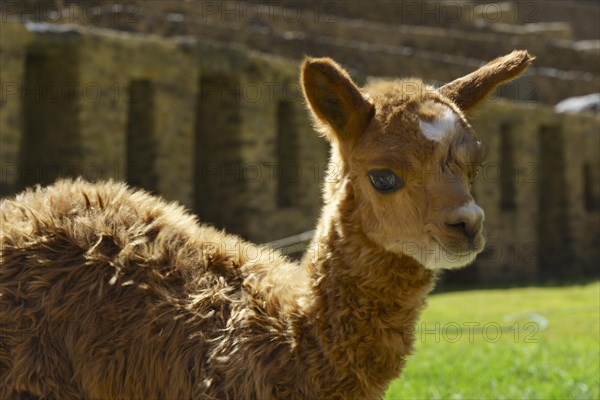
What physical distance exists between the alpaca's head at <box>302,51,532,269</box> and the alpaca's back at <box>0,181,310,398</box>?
59 centimetres

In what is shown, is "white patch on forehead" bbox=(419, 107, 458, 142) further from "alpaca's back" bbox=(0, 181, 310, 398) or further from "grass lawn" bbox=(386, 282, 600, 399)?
"grass lawn" bbox=(386, 282, 600, 399)

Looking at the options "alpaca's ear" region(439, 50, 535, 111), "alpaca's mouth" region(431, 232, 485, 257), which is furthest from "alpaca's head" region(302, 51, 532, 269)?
"alpaca's ear" region(439, 50, 535, 111)

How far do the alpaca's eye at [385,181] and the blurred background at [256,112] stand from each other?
1.56m

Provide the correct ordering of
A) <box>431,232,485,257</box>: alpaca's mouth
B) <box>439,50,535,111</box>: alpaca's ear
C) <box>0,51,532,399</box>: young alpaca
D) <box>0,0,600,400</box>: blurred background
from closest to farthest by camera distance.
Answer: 1. <box>431,232,485,257</box>: alpaca's mouth
2. <box>0,51,532,399</box>: young alpaca
3. <box>439,50,535,111</box>: alpaca's ear
4. <box>0,0,600,400</box>: blurred background

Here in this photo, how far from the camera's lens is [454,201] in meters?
3.31

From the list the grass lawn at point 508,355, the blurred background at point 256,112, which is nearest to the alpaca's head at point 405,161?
the blurred background at point 256,112

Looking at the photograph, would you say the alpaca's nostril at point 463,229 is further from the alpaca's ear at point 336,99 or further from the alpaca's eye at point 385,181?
the alpaca's ear at point 336,99

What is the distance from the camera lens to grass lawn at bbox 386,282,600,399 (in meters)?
7.00

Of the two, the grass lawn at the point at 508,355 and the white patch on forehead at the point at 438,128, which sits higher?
the white patch on forehead at the point at 438,128

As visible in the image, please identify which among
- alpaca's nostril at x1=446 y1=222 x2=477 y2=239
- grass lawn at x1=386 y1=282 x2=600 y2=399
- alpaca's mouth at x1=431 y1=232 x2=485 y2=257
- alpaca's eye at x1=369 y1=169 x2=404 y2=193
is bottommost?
grass lawn at x1=386 y1=282 x2=600 y2=399

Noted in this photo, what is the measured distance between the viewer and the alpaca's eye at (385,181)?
346 centimetres

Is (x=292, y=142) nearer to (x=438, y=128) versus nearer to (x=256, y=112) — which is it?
(x=256, y=112)

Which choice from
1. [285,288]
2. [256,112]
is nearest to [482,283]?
[256,112]

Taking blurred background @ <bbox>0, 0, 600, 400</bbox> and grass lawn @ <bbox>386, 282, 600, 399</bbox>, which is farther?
blurred background @ <bbox>0, 0, 600, 400</bbox>
